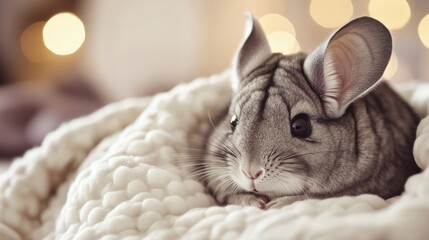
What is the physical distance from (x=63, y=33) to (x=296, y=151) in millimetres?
2554

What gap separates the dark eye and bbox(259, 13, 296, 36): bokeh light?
182cm

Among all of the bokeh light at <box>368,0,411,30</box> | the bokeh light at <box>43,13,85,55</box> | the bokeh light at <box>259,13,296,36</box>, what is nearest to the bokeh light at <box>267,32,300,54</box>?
the bokeh light at <box>259,13,296,36</box>

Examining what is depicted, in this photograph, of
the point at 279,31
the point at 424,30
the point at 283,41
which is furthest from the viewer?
the point at 279,31

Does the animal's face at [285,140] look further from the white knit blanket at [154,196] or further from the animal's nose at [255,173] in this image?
the white knit blanket at [154,196]

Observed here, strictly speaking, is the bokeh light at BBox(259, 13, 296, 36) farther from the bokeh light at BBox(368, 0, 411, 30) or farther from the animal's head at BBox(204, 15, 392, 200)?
the animal's head at BBox(204, 15, 392, 200)

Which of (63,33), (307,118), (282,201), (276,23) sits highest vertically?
(63,33)

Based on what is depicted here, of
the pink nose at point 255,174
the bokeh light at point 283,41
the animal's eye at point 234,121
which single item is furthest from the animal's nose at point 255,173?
the bokeh light at point 283,41

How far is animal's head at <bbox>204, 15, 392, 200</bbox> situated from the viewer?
99 centimetres

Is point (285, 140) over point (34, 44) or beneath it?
beneath

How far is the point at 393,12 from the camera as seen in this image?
259 centimetres

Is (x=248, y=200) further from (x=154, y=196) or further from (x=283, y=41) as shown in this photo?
(x=283, y=41)

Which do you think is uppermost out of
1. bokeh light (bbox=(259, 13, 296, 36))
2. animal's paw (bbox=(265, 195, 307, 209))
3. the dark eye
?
bokeh light (bbox=(259, 13, 296, 36))

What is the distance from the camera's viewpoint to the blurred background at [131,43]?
7.93ft

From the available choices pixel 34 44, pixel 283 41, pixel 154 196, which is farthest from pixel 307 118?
pixel 34 44
